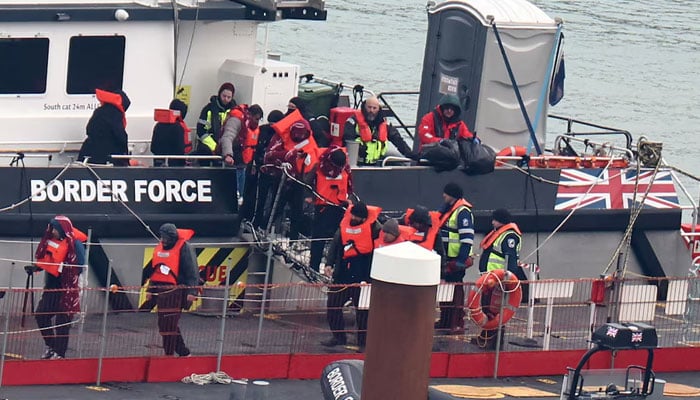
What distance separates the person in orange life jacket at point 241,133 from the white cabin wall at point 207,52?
3.10ft

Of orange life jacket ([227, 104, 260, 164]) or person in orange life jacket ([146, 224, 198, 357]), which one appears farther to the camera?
orange life jacket ([227, 104, 260, 164])

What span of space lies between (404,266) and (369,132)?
372 inches

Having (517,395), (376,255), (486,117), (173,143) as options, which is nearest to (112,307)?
(173,143)

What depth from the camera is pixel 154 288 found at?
1230 centimetres

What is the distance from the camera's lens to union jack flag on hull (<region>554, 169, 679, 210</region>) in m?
16.1

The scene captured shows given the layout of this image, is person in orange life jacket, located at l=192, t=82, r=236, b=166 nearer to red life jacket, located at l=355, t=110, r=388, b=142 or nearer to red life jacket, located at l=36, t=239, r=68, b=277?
red life jacket, located at l=355, t=110, r=388, b=142

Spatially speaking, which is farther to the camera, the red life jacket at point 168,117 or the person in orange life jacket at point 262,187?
the person in orange life jacket at point 262,187

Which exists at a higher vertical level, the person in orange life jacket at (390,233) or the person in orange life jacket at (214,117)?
the person in orange life jacket at (214,117)

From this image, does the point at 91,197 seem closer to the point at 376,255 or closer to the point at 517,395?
the point at 517,395

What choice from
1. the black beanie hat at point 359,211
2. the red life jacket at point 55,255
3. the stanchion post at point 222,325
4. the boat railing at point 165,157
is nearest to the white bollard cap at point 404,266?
the stanchion post at point 222,325

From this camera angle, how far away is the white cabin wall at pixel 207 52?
15281mm

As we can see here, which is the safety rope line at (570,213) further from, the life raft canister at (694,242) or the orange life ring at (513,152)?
the life raft canister at (694,242)

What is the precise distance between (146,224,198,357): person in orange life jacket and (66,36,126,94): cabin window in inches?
101

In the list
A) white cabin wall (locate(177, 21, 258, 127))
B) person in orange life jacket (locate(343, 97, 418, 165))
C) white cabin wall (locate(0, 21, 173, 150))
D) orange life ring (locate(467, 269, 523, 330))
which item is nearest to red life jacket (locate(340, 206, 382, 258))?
orange life ring (locate(467, 269, 523, 330))
